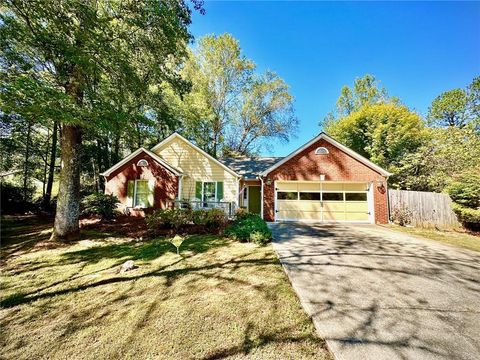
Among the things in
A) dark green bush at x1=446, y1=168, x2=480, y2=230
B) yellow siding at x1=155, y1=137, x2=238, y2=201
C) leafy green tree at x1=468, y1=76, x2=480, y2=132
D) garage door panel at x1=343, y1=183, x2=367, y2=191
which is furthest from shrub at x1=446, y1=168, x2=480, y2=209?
leafy green tree at x1=468, y1=76, x2=480, y2=132

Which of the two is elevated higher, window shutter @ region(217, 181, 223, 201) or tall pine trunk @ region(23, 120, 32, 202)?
tall pine trunk @ region(23, 120, 32, 202)

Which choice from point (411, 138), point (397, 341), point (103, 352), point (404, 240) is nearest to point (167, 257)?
point (103, 352)

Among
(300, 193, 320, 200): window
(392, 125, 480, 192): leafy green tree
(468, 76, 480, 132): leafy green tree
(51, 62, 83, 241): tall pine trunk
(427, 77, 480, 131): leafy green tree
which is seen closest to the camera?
(51, 62, 83, 241): tall pine trunk

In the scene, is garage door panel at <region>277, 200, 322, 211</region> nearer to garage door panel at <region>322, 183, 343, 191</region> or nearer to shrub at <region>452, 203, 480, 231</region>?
garage door panel at <region>322, 183, 343, 191</region>

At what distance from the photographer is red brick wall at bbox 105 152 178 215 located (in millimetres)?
13867

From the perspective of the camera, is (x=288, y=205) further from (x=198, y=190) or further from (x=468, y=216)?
(x=468, y=216)

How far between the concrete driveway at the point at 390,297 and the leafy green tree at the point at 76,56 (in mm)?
7851

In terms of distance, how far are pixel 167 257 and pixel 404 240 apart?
902cm

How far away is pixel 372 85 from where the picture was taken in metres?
28.8

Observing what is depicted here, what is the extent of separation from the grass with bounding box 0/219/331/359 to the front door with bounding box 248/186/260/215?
1047cm

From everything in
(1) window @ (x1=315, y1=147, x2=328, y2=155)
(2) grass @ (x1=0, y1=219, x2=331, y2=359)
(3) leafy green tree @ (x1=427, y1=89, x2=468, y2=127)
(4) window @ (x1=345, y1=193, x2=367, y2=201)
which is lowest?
(2) grass @ (x1=0, y1=219, x2=331, y2=359)

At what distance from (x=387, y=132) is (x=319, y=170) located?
13.0 metres

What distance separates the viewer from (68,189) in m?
8.07

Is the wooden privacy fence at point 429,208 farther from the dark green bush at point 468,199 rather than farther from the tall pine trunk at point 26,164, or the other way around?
the tall pine trunk at point 26,164
